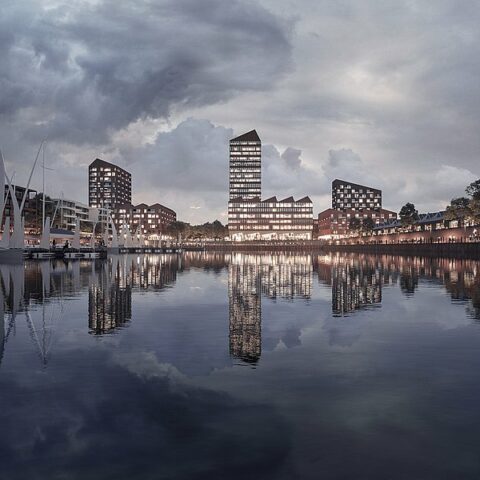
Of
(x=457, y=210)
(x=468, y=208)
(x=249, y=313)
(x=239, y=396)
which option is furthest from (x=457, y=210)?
(x=239, y=396)

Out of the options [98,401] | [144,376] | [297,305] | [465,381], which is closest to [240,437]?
[98,401]

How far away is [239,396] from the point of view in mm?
13617

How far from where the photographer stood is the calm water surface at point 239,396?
962cm

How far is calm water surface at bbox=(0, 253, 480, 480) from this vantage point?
9.62 metres

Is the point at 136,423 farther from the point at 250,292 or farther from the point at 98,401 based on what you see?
the point at 250,292

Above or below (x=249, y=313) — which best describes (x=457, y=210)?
above

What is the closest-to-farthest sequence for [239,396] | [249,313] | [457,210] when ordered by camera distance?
[239,396]
[249,313]
[457,210]

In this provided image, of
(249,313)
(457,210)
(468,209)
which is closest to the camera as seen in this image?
(249,313)

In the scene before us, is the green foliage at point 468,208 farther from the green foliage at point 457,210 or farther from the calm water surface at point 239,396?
the calm water surface at point 239,396

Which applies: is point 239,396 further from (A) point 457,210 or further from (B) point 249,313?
(A) point 457,210

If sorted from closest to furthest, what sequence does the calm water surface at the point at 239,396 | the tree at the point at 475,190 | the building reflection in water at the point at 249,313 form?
the calm water surface at the point at 239,396, the building reflection in water at the point at 249,313, the tree at the point at 475,190

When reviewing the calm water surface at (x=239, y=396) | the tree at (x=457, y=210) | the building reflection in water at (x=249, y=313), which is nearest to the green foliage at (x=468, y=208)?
the tree at (x=457, y=210)

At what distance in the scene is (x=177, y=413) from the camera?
12.4 meters

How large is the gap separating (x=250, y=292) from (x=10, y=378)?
29314 millimetres
